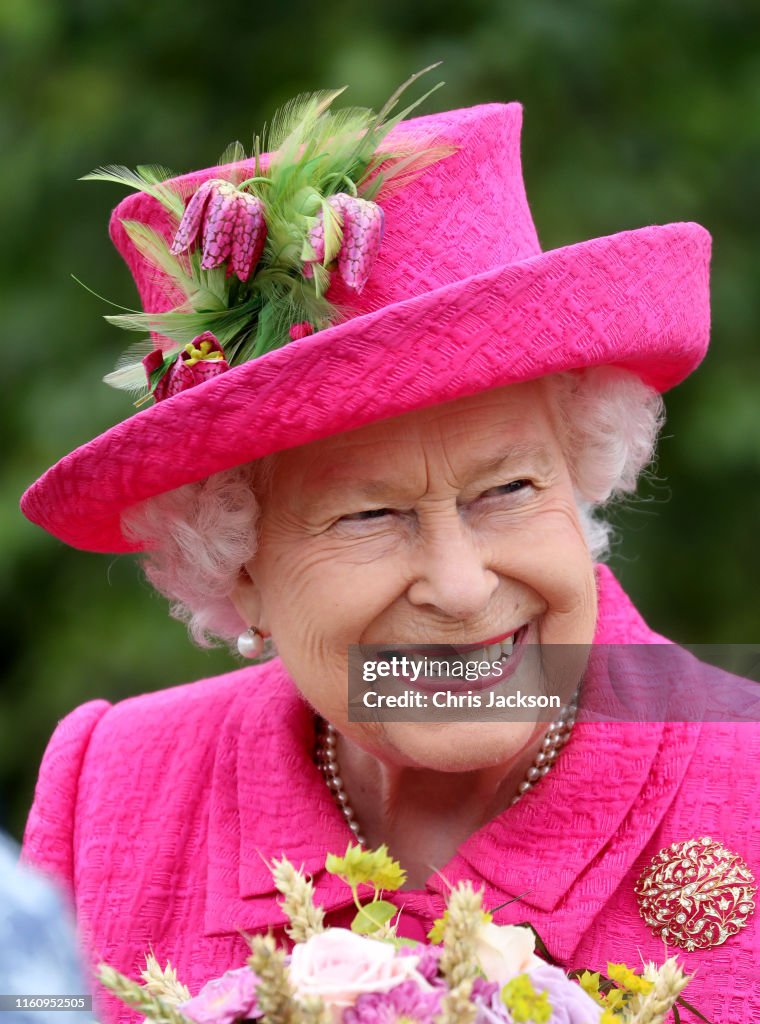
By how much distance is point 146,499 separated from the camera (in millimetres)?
2227

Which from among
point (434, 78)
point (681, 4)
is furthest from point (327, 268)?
point (681, 4)

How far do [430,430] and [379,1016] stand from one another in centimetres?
87

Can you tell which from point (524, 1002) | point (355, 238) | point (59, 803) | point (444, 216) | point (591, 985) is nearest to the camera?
point (524, 1002)

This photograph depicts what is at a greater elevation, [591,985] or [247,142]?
[247,142]

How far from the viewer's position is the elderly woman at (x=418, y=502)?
6.29 ft

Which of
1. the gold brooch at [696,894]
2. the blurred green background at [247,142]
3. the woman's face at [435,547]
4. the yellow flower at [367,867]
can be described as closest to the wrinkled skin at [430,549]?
the woman's face at [435,547]

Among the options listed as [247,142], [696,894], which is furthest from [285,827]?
[247,142]

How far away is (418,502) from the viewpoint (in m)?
2.04

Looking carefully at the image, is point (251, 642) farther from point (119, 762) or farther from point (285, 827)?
point (119, 762)

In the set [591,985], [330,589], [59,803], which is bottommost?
[59,803]

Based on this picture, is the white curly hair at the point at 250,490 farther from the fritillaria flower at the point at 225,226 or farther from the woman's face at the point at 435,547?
the fritillaria flower at the point at 225,226

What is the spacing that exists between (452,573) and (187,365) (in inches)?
18.3

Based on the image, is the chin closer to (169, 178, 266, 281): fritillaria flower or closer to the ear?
the ear

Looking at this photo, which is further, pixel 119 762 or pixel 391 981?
pixel 119 762
